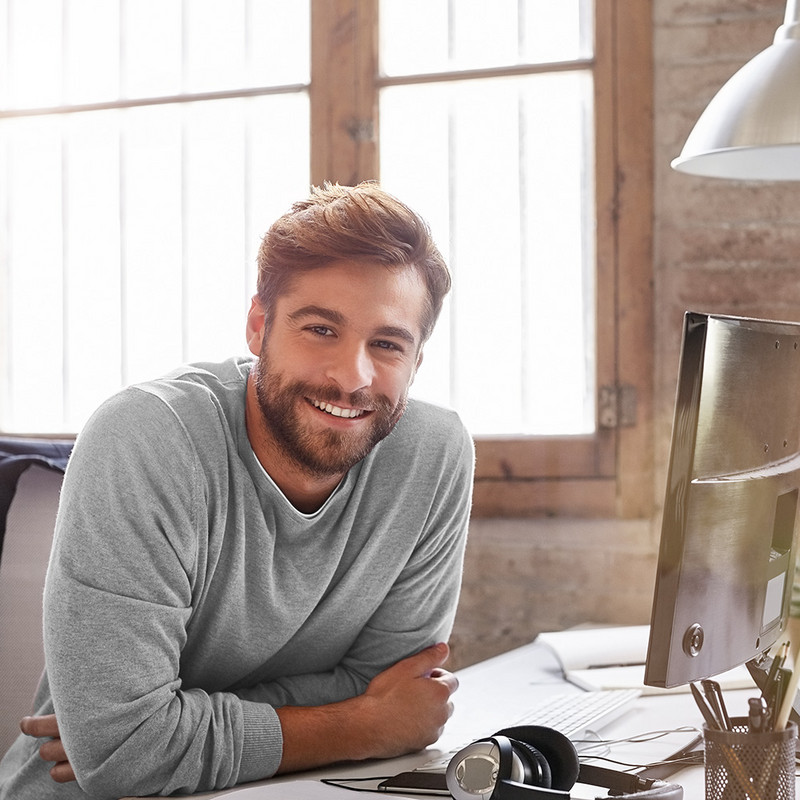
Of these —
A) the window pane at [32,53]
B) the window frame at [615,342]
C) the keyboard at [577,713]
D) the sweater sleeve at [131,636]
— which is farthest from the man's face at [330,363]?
the window pane at [32,53]

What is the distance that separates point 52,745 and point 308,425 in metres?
0.54

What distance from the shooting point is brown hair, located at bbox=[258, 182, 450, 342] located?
58.7 inches

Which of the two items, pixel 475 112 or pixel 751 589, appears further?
pixel 475 112

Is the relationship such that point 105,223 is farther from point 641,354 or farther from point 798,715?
point 798,715

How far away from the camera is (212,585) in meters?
A: 1.43

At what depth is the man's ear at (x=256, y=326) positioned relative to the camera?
1602 mm

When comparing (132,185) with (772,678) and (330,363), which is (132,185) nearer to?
(330,363)

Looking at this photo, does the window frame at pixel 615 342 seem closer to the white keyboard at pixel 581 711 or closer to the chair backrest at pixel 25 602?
the white keyboard at pixel 581 711

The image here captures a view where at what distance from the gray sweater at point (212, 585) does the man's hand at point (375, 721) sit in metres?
0.04

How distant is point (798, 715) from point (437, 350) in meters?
1.66

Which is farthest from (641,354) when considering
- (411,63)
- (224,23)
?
(224,23)

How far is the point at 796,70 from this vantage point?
1619 mm

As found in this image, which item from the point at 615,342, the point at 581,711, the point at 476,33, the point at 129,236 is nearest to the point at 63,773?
the point at 581,711

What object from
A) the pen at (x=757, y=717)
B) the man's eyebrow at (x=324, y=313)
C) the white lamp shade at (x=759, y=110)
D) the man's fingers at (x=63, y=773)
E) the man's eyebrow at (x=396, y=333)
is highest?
the white lamp shade at (x=759, y=110)
